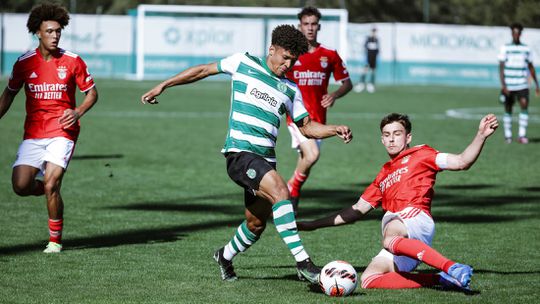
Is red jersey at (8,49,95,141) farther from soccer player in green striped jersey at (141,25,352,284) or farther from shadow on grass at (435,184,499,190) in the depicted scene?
shadow on grass at (435,184,499,190)

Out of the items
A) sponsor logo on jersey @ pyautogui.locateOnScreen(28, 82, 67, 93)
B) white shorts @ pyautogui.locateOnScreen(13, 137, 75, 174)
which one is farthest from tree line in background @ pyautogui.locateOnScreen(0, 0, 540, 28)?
white shorts @ pyautogui.locateOnScreen(13, 137, 75, 174)

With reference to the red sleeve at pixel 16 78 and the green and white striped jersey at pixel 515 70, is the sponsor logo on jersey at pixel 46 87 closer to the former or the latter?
the red sleeve at pixel 16 78

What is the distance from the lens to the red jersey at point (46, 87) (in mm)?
8820

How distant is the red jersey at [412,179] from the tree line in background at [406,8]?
2174 inches

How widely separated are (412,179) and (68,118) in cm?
313

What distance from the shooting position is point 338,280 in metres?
6.90

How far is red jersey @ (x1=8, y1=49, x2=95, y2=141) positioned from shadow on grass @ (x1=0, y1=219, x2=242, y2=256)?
40.1 inches

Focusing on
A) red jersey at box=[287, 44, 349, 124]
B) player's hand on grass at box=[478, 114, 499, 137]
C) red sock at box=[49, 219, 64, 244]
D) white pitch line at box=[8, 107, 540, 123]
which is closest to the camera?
player's hand on grass at box=[478, 114, 499, 137]

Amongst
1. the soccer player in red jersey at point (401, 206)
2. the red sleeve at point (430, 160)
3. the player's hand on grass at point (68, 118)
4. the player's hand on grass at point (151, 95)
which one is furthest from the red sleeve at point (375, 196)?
the player's hand on grass at point (68, 118)

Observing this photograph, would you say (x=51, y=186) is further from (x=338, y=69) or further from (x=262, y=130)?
(x=338, y=69)

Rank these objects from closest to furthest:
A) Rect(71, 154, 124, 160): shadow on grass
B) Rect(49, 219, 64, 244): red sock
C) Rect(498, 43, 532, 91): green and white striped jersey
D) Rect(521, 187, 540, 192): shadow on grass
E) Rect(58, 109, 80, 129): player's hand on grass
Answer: Rect(58, 109, 80, 129): player's hand on grass → Rect(49, 219, 64, 244): red sock → Rect(521, 187, 540, 192): shadow on grass → Rect(71, 154, 124, 160): shadow on grass → Rect(498, 43, 532, 91): green and white striped jersey

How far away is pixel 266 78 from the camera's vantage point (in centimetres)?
754

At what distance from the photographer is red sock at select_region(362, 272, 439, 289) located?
7.32 meters

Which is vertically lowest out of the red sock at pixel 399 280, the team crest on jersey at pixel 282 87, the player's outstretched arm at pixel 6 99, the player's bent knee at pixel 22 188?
the red sock at pixel 399 280
